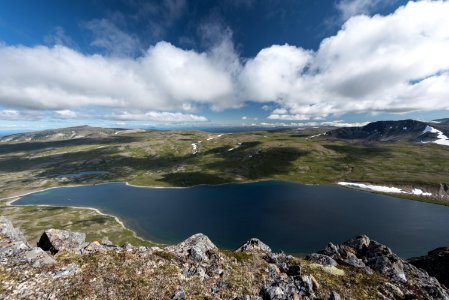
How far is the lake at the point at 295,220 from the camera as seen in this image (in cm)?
12394

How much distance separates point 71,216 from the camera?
166 meters

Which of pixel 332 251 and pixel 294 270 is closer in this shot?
pixel 294 270

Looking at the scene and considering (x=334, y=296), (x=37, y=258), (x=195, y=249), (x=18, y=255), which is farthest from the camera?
(x=195, y=249)

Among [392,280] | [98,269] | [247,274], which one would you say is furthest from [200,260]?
[392,280]

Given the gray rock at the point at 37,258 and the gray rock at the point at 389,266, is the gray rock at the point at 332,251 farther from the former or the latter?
the gray rock at the point at 37,258

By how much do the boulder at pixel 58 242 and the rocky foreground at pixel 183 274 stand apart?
10 centimetres

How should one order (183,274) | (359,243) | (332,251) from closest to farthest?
(183,274), (332,251), (359,243)

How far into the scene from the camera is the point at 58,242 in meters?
30.2

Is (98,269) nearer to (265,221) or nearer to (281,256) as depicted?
(281,256)

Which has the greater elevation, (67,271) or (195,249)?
(67,271)

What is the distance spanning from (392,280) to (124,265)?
114ft

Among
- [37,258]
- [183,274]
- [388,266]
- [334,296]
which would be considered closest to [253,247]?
[334,296]

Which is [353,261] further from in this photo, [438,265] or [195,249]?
[195,249]

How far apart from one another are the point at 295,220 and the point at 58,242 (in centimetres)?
13959
